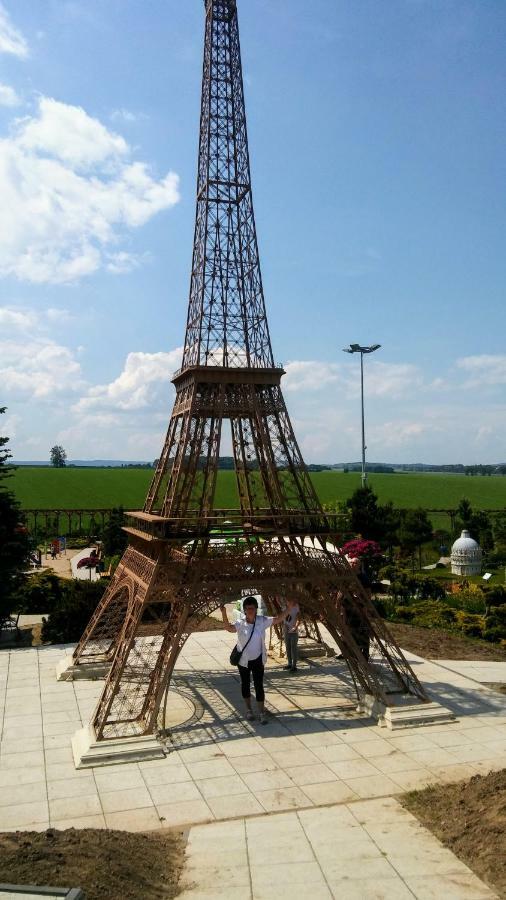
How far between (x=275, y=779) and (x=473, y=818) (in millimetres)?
2986

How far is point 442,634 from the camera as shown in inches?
831

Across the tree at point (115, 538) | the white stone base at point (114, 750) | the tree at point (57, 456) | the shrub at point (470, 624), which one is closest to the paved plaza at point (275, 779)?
the white stone base at point (114, 750)

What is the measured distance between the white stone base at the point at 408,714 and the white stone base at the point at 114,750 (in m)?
4.05

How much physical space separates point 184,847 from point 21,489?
90.7m

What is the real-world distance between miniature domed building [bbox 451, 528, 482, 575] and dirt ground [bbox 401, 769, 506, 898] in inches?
1138

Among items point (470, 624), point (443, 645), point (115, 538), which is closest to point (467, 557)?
point (470, 624)

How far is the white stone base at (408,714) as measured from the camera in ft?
41.7

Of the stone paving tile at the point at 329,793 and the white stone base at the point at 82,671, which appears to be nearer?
the stone paving tile at the point at 329,793

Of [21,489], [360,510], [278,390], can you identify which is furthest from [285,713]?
[21,489]

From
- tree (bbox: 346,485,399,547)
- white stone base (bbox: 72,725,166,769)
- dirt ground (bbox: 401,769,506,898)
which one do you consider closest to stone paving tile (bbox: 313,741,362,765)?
dirt ground (bbox: 401,769,506,898)

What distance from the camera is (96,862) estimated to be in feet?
23.0

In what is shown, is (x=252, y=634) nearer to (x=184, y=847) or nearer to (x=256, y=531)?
(x=256, y=531)

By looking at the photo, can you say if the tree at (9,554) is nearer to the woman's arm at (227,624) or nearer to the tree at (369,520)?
the woman's arm at (227,624)

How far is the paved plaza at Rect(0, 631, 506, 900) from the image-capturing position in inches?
309
